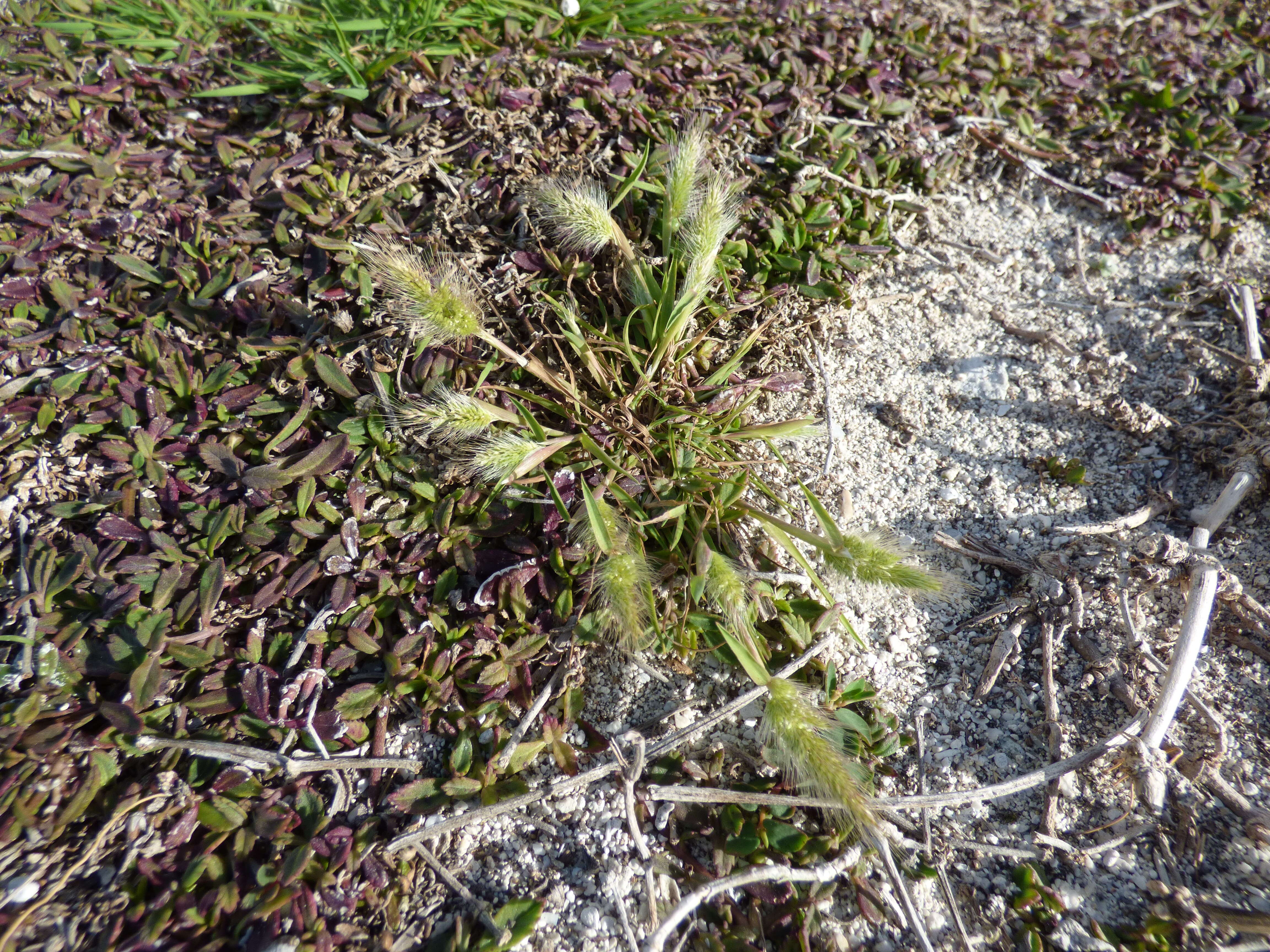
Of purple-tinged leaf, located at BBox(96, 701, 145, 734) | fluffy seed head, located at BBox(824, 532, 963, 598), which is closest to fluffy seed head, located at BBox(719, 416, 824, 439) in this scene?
fluffy seed head, located at BBox(824, 532, 963, 598)

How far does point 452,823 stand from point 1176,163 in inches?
131

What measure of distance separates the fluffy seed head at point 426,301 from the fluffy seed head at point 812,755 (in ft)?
3.77

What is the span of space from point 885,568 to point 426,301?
127 centimetres

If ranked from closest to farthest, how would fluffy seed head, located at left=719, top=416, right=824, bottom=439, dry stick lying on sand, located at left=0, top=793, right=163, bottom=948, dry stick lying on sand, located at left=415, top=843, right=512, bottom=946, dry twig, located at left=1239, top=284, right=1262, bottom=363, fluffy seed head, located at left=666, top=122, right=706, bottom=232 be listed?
dry stick lying on sand, located at left=0, top=793, right=163, bottom=948, dry stick lying on sand, located at left=415, top=843, right=512, bottom=946, fluffy seed head, located at left=719, top=416, right=824, bottom=439, fluffy seed head, located at left=666, top=122, right=706, bottom=232, dry twig, located at left=1239, top=284, right=1262, bottom=363

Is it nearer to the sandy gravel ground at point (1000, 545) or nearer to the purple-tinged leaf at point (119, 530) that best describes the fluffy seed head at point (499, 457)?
the sandy gravel ground at point (1000, 545)

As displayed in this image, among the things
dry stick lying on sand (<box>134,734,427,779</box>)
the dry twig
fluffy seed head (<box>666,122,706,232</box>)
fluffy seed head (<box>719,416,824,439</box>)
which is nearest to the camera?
dry stick lying on sand (<box>134,734,427,779</box>)

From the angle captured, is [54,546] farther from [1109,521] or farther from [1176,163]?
[1176,163]

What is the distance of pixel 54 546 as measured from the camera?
1769mm

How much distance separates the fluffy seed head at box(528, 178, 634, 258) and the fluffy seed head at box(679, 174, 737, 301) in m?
0.20

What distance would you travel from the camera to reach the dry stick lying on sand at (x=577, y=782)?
1.56 metres

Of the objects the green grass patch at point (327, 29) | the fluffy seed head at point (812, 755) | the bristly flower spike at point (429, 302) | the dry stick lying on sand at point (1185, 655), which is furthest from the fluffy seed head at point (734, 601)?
the green grass patch at point (327, 29)

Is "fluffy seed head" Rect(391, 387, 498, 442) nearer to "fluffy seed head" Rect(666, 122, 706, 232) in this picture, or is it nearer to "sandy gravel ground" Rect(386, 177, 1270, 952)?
"sandy gravel ground" Rect(386, 177, 1270, 952)

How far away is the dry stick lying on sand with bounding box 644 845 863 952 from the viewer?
56.1 inches

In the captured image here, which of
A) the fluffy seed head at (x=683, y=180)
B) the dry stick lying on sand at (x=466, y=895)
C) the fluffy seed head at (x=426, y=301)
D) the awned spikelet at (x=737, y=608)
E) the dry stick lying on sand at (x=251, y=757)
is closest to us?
the dry stick lying on sand at (x=466, y=895)
